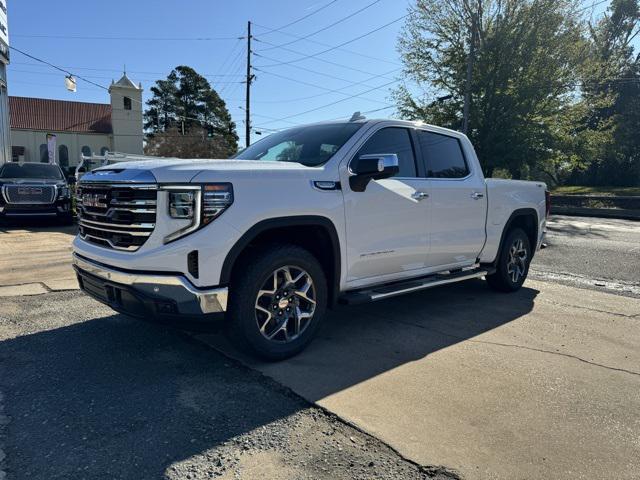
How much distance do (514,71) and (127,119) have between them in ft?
159

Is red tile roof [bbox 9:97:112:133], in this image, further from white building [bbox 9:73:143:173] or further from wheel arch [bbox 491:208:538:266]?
wheel arch [bbox 491:208:538:266]

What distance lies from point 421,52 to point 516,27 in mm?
4898

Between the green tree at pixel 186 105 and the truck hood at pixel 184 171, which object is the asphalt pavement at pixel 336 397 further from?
the green tree at pixel 186 105

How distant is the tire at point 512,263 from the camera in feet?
20.0

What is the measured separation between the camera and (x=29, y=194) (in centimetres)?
1220

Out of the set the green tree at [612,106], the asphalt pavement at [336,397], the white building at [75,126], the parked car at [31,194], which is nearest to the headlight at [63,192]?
the parked car at [31,194]

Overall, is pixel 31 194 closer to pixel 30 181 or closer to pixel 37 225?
pixel 30 181

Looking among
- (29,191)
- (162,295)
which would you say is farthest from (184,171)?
(29,191)

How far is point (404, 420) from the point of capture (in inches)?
116

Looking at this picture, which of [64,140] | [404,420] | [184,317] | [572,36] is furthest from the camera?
[64,140]

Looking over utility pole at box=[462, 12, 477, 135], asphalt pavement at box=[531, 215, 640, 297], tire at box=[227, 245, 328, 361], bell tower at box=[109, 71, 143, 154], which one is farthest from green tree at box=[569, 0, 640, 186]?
bell tower at box=[109, 71, 143, 154]

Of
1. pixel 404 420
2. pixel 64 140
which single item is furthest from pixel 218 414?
pixel 64 140

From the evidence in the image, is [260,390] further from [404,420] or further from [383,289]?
[383,289]

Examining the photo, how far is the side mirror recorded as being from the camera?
152 inches
